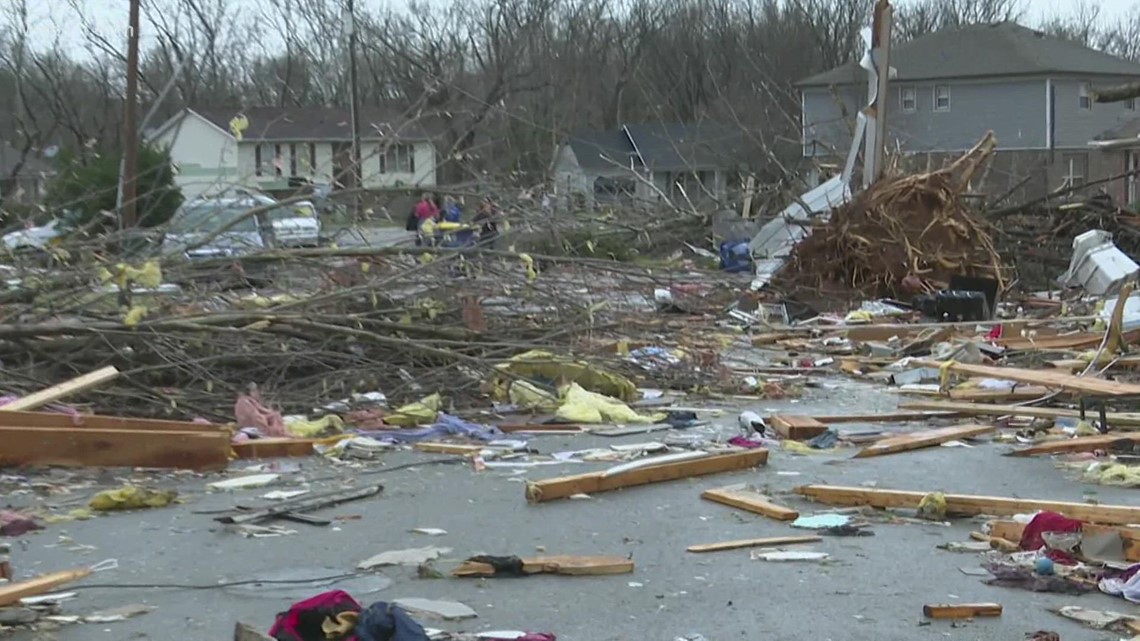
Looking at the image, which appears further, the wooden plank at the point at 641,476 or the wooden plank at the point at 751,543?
the wooden plank at the point at 641,476

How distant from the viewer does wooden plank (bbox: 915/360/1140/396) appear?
29.5 ft

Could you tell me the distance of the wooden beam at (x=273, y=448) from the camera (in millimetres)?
8859

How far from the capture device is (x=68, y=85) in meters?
48.4

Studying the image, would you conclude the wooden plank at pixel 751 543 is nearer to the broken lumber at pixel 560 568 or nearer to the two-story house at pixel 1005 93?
the broken lumber at pixel 560 568

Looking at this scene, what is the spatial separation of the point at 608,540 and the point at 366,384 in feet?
14.1

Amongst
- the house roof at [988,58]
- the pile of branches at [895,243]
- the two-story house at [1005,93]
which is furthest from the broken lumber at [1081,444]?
the house roof at [988,58]

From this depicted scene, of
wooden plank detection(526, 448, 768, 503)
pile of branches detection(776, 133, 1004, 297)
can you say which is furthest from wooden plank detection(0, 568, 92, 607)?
pile of branches detection(776, 133, 1004, 297)

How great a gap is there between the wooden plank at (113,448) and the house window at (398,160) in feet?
13.6

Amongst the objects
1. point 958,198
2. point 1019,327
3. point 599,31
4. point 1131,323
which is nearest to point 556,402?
point 1131,323

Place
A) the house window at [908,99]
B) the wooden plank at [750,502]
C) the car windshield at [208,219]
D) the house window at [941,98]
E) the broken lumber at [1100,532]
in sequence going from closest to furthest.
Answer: the broken lumber at [1100,532] → the wooden plank at [750,502] → the car windshield at [208,219] → the house window at [941,98] → the house window at [908,99]

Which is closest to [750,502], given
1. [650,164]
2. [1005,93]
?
[650,164]

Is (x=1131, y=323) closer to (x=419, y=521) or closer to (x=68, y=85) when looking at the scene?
(x=419, y=521)

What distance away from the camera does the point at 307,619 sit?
4.81m

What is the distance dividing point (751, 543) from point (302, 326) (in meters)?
4.77
